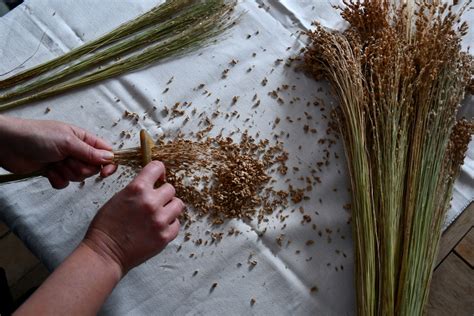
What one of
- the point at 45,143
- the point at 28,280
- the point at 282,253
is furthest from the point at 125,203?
the point at 28,280

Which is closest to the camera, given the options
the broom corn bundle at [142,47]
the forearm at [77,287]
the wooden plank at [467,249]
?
the forearm at [77,287]

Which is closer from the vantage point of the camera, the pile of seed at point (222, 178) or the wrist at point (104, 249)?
the wrist at point (104, 249)

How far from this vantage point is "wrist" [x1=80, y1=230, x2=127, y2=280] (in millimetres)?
1048

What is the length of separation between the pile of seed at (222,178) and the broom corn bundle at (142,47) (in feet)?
0.97

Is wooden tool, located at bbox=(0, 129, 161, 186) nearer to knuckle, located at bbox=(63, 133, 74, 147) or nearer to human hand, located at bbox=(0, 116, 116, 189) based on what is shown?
human hand, located at bbox=(0, 116, 116, 189)

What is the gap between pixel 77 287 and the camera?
1.00m

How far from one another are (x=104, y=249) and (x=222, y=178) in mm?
408

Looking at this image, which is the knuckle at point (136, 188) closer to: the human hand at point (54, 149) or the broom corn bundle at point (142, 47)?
the human hand at point (54, 149)

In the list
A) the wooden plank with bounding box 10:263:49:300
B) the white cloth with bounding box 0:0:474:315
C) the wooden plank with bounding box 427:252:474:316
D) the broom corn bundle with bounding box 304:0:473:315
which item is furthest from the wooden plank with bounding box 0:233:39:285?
the wooden plank with bounding box 427:252:474:316

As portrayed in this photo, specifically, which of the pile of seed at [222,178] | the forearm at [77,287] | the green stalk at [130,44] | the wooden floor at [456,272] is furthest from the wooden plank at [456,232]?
the green stalk at [130,44]

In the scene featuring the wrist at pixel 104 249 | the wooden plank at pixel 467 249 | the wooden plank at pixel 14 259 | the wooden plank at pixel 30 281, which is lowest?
the wooden plank at pixel 30 281

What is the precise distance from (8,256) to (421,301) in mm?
1564

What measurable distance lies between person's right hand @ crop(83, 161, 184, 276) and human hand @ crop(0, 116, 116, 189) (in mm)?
167

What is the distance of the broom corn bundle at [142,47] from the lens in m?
1.42
